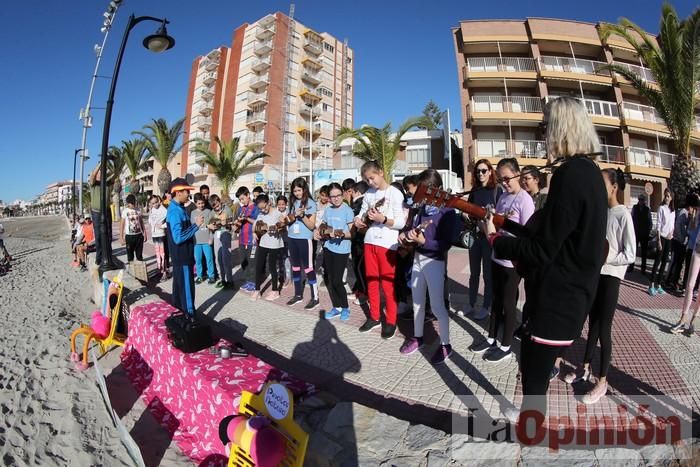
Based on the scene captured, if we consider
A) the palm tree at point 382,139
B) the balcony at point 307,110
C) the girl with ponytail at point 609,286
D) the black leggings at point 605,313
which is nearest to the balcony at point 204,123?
the balcony at point 307,110

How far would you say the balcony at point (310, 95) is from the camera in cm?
4704

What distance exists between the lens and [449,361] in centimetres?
346

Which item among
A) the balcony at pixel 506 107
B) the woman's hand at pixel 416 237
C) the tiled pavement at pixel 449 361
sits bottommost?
the tiled pavement at pixel 449 361

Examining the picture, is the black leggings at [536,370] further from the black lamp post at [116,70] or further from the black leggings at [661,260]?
the black lamp post at [116,70]

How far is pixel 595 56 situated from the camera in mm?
25719

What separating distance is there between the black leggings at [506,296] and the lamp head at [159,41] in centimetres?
845

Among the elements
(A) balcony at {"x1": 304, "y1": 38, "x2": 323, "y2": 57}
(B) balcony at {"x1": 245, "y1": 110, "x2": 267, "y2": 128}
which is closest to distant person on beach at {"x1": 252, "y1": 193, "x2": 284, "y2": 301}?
(B) balcony at {"x1": 245, "y1": 110, "x2": 267, "y2": 128}

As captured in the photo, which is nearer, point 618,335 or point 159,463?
point 159,463

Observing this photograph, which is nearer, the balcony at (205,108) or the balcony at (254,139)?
the balcony at (254,139)

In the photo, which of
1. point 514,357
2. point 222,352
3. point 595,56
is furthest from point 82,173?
point 595,56

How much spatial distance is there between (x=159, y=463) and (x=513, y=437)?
260cm

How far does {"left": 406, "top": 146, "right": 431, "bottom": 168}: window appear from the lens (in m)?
33.8

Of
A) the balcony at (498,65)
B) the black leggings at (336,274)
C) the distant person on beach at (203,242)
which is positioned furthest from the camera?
the balcony at (498,65)

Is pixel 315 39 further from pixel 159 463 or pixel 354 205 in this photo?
pixel 159 463
